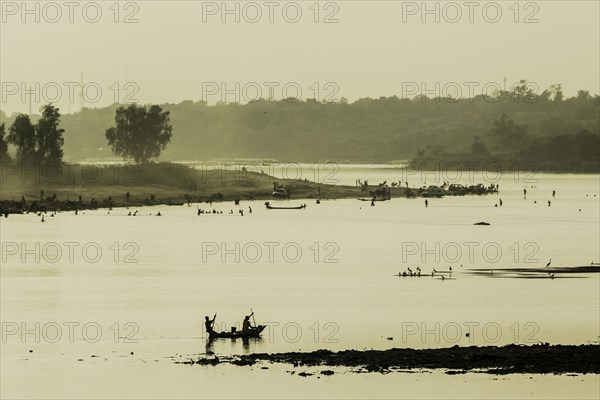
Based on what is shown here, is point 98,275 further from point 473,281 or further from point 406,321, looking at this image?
point 406,321

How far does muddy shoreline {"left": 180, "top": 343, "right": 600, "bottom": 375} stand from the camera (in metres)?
53.5

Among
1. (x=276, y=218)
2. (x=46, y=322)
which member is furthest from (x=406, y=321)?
(x=276, y=218)

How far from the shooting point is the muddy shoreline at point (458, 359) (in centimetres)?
5347

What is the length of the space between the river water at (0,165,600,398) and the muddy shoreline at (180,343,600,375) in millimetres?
1230

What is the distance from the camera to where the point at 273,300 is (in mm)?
81250

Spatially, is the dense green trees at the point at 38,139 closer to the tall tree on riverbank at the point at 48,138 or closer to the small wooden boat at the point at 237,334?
the tall tree on riverbank at the point at 48,138

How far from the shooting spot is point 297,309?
76500 mm

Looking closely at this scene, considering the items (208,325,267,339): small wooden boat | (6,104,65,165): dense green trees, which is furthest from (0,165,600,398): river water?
(6,104,65,165): dense green trees

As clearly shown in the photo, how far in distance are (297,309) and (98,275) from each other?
27646mm

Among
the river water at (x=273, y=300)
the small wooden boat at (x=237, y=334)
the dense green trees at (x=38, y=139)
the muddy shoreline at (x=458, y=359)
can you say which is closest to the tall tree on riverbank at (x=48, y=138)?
the dense green trees at (x=38, y=139)

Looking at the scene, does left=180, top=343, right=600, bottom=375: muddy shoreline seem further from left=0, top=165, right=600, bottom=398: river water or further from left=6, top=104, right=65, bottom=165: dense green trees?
left=6, top=104, right=65, bottom=165: dense green trees

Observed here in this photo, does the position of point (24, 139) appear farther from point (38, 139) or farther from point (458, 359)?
point (458, 359)

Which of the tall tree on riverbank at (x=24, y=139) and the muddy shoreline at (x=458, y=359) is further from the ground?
the tall tree on riverbank at (x=24, y=139)

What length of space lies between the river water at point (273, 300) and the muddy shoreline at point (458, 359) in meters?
1.23
